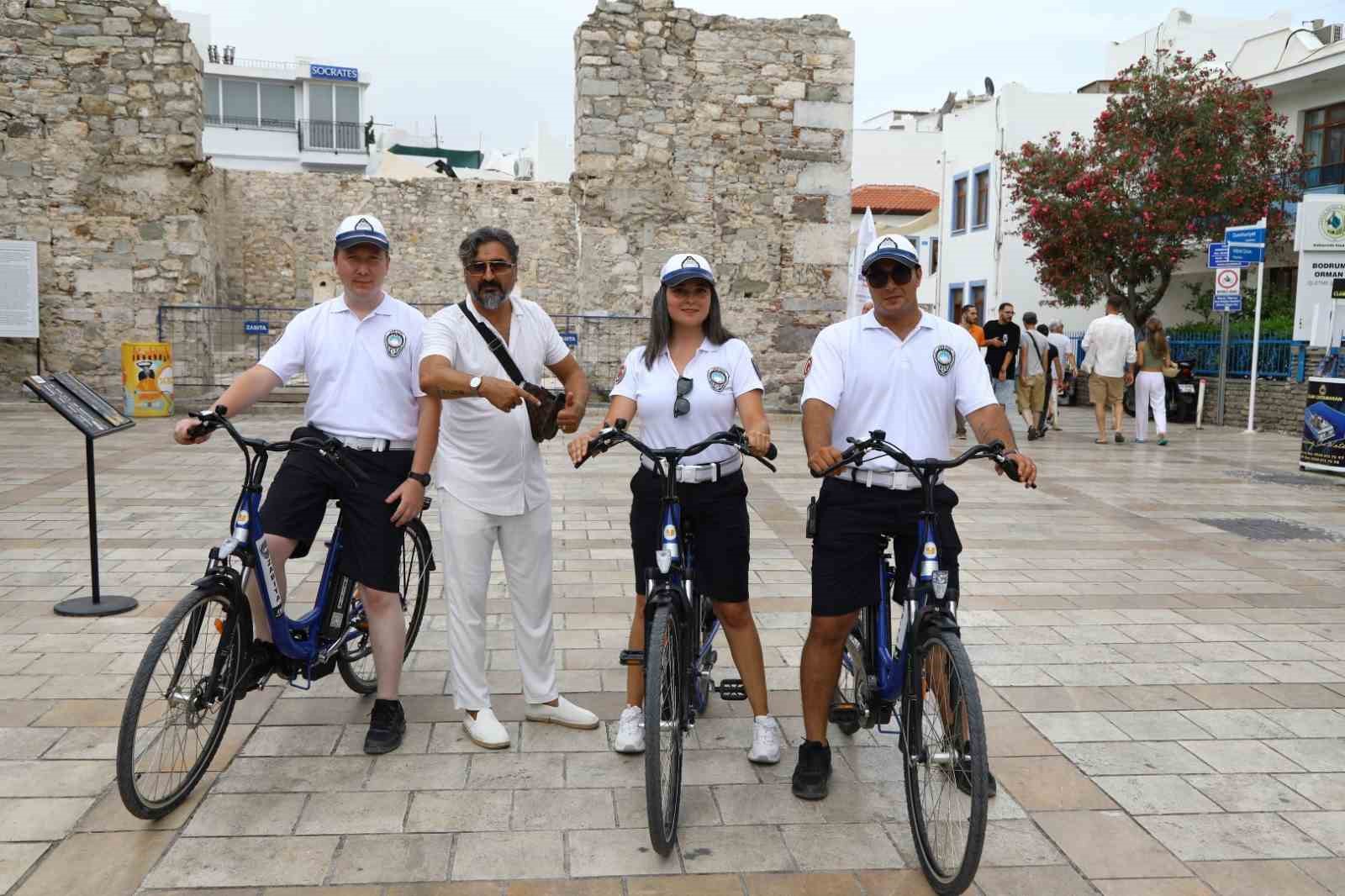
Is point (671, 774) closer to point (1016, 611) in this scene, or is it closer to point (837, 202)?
point (1016, 611)

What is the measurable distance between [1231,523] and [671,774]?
22.1 feet

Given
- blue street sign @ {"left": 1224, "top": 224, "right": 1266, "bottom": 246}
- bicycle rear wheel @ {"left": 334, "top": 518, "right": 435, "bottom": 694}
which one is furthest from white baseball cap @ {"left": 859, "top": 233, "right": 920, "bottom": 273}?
blue street sign @ {"left": 1224, "top": 224, "right": 1266, "bottom": 246}

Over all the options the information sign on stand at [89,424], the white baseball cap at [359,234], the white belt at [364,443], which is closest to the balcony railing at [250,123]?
the information sign on stand at [89,424]

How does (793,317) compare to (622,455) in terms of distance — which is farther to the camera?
(793,317)

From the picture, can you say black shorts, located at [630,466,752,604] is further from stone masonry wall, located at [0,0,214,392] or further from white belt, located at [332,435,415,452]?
stone masonry wall, located at [0,0,214,392]

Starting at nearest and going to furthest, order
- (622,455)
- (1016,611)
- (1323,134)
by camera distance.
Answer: (1016,611) < (622,455) < (1323,134)

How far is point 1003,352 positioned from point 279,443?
1155 centimetres

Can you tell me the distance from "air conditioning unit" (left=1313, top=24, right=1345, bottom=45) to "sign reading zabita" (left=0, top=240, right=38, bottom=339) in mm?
26149

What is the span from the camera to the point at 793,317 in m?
16.3

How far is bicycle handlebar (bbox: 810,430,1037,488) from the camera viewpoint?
10.3 feet

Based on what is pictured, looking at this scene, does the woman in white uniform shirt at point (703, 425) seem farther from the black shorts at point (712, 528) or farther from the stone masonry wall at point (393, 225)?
the stone masonry wall at point (393, 225)

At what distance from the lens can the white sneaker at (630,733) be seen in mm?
3822

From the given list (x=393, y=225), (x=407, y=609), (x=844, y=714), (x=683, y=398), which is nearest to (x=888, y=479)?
(x=683, y=398)

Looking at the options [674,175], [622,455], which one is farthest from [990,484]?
[674,175]
